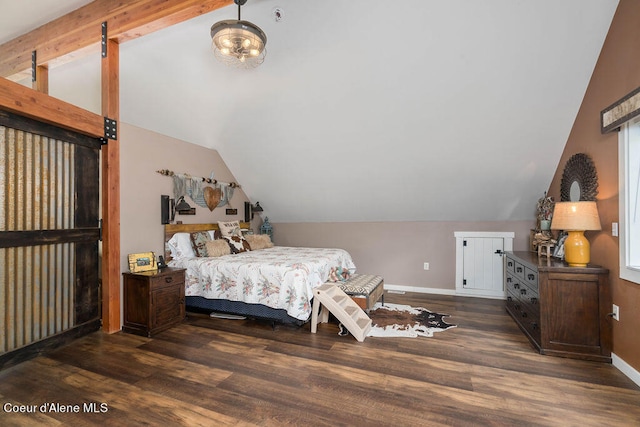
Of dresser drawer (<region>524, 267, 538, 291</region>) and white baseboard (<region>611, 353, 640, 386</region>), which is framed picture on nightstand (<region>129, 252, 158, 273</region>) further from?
white baseboard (<region>611, 353, 640, 386</region>)

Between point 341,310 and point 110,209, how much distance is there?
259 centimetres

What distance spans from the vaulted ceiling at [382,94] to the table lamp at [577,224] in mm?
1153

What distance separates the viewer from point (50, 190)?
105 inches

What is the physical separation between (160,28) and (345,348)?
138 inches

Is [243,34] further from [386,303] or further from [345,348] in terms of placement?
[386,303]

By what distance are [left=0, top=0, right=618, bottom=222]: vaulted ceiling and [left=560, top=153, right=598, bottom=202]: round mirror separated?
1.32ft

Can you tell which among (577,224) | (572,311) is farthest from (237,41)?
(572,311)

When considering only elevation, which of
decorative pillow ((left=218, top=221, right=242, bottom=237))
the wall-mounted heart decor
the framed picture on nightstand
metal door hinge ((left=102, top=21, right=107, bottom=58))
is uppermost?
metal door hinge ((left=102, top=21, right=107, bottom=58))

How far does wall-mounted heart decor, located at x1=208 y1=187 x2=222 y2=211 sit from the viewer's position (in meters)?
4.45

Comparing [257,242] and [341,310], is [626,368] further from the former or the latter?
[257,242]

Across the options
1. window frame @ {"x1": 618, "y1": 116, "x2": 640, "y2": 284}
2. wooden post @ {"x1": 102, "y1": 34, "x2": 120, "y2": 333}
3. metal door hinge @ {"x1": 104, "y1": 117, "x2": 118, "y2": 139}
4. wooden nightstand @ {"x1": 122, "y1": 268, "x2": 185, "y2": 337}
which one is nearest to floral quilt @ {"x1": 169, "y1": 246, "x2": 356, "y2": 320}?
wooden nightstand @ {"x1": 122, "y1": 268, "x2": 185, "y2": 337}

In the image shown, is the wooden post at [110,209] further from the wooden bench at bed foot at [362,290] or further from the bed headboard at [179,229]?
the wooden bench at bed foot at [362,290]

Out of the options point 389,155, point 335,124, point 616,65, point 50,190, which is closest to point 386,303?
point 389,155

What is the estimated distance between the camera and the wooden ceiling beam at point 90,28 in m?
2.65
